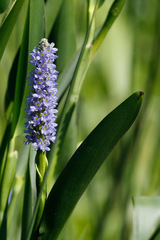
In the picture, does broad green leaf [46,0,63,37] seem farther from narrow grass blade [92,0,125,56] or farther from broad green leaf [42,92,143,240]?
broad green leaf [42,92,143,240]

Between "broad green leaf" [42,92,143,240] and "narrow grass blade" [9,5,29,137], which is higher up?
"narrow grass blade" [9,5,29,137]

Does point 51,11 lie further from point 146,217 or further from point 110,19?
point 146,217

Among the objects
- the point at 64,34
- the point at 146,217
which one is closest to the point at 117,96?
the point at 64,34

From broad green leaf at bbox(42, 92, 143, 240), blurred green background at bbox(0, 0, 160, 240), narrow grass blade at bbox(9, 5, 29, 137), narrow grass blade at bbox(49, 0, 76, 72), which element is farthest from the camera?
blurred green background at bbox(0, 0, 160, 240)

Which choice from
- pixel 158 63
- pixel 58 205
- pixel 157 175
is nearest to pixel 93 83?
pixel 157 175

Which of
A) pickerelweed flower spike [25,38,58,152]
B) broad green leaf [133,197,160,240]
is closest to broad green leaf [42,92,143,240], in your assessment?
pickerelweed flower spike [25,38,58,152]
